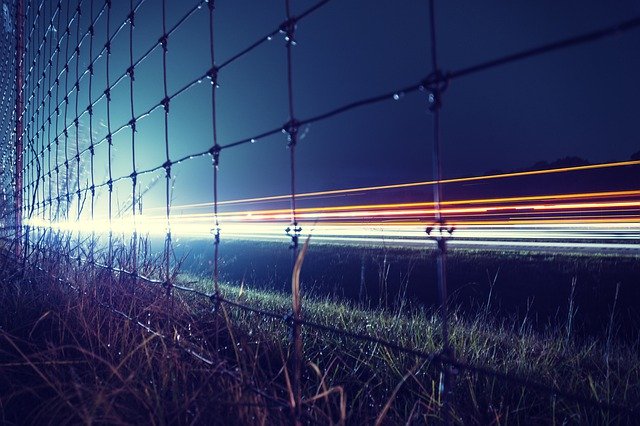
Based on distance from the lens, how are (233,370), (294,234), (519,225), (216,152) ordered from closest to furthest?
(294,234) → (233,370) → (216,152) → (519,225)

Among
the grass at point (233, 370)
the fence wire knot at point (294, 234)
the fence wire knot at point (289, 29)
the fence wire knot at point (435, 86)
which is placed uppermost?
the fence wire knot at point (289, 29)

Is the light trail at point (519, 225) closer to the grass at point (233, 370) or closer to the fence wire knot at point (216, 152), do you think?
the grass at point (233, 370)

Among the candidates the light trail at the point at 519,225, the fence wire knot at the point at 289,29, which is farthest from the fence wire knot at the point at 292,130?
the light trail at the point at 519,225

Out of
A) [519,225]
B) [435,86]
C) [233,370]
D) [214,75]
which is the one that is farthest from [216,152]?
[519,225]

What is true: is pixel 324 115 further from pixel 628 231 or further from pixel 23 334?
pixel 628 231

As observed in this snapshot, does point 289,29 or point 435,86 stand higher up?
point 289,29

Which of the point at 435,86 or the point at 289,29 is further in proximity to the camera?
the point at 289,29

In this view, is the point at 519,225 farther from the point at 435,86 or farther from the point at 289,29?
the point at 435,86

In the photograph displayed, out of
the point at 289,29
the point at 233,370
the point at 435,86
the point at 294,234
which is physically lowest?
the point at 233,370

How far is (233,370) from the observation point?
→ 5.70 ft

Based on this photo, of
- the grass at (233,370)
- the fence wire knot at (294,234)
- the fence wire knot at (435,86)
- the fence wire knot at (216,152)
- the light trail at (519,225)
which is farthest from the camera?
the light trail at (519,225)

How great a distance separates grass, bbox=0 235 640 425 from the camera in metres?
1.30

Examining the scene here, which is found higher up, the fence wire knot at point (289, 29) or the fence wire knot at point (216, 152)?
the fence wire knot at point (289, 29)

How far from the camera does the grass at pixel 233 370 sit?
130 cm
